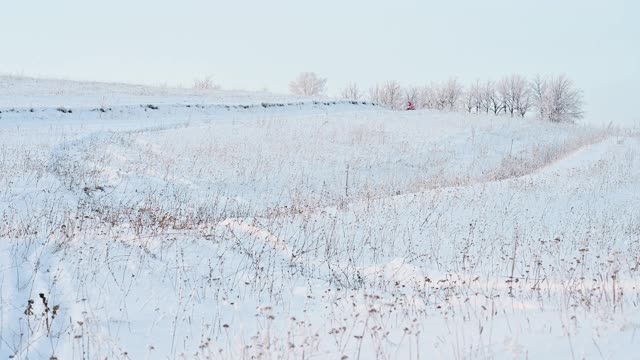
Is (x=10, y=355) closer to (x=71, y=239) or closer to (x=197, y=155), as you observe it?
(x=71, y=239)

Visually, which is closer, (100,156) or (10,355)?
(10,355)

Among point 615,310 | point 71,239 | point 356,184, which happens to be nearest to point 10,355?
point 71,239

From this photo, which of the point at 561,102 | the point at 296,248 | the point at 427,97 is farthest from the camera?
the point at 427,97

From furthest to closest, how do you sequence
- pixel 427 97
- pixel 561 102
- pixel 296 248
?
pixel 427 97 < pixel 561 102 < pixel 296 248

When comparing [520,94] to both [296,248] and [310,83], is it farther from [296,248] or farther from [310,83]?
[296,248]

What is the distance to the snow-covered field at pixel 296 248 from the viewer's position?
14.0 ft

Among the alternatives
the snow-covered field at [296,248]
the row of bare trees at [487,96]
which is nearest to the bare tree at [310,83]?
the row of bare trees at [487,96]

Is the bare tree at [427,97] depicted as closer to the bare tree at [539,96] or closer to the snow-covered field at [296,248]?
the bare tree at [539,96]

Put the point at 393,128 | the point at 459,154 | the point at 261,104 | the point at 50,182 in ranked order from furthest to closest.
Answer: the point at 261,104 < the point at 393,128 < the point at 459,154 < the point at 50,182

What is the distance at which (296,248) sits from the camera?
7820 millimetres

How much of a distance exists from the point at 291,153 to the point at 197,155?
372 centimetres

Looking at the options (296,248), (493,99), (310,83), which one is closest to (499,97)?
(493,99)

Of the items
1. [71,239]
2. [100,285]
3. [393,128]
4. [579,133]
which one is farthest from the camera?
[579,133]

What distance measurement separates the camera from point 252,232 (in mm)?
7703
